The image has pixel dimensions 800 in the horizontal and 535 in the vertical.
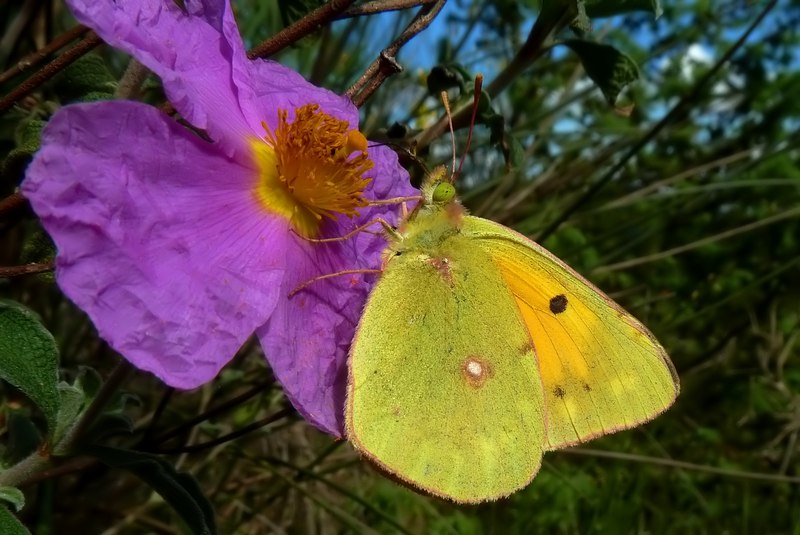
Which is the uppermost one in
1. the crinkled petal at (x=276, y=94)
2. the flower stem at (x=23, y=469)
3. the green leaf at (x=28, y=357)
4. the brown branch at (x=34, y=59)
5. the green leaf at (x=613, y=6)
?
the brown branch at (x=34, y=59)

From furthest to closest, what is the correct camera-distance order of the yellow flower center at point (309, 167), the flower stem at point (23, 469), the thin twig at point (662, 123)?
the thin twig at point (662, 123)
the yellow flower center at point (309, 167)
the flower stem at point (23, 469)

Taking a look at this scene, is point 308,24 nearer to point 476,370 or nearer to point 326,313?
point 326,313

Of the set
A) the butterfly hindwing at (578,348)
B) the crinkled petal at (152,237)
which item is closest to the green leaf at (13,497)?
the crinkled petal at (152,237)

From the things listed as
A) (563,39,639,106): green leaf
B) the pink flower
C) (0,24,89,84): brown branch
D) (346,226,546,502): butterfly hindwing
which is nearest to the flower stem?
the pink flower

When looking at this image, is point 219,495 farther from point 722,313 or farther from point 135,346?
point 722,313

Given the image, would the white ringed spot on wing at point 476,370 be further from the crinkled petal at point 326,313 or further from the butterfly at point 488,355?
the crinkled petal at point 326,313

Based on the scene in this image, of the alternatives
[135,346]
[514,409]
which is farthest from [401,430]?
[135,346]

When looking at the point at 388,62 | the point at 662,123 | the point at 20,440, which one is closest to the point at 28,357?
the point at 20,440
